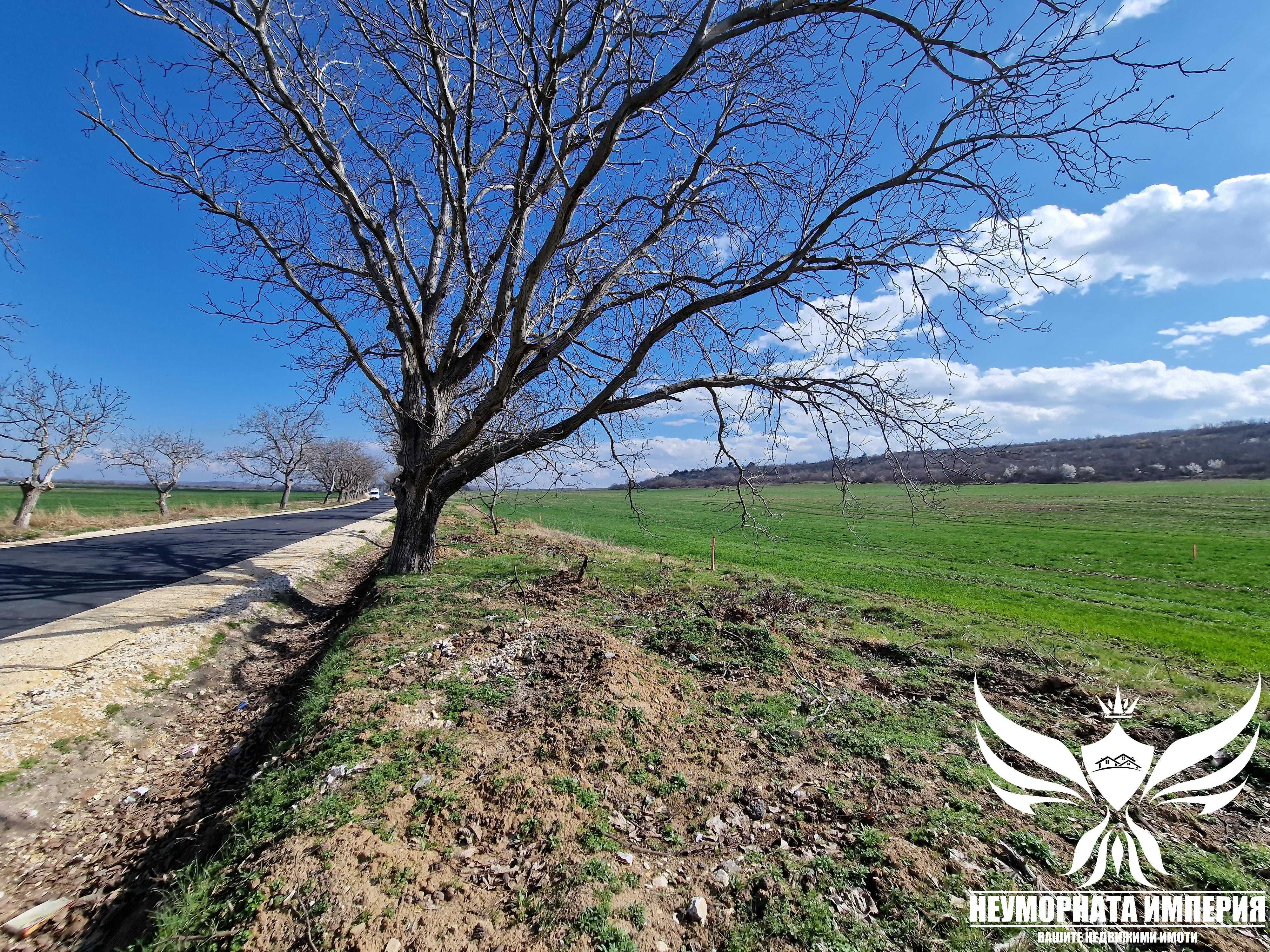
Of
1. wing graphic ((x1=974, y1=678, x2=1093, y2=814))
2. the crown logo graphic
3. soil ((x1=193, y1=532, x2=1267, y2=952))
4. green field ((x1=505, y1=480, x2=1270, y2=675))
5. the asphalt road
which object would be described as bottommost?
green field ((x1=505, y1=480, x2=1270, y2=675))

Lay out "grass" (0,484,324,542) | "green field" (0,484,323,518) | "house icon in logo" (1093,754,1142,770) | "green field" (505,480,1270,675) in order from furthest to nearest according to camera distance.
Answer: "green field" (0,484,323,518) → "grass" (0,484,324,542) → "green field" (505,480,1270,675) → "house icon in logo" (1093,754,1142,770)

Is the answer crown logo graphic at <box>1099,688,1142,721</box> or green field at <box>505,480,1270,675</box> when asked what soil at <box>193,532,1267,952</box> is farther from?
green field at <box>505,480,1270,675</box>

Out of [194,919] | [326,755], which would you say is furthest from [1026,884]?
[326,755]

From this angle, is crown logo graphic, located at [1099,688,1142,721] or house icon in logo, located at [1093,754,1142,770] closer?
house icon in logo, located at [1093,754,1142,770]

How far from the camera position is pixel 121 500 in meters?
51.4

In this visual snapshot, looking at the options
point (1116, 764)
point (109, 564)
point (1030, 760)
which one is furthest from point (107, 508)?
point (1116, 764)

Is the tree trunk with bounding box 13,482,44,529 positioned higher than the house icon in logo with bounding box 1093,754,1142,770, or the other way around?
the tree trunk with bounding box 13,482,44,529

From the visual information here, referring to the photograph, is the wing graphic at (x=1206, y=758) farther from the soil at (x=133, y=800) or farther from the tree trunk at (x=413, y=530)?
the tree trunk at (x=413, y=530)

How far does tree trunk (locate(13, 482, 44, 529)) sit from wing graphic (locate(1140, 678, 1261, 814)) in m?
31.1

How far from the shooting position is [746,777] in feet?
12.4

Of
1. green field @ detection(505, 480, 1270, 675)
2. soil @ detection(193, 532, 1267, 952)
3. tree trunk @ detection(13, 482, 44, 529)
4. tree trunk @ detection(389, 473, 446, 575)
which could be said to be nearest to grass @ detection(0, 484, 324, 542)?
tree trunk @ detection(13, 482, 44, 529)

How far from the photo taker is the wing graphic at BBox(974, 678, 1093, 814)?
350 centimetres

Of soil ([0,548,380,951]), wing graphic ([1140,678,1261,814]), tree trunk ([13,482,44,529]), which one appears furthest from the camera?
tree trunk ([13,482,44,529])

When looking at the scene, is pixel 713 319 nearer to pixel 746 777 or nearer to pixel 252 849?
pixel 746 777
